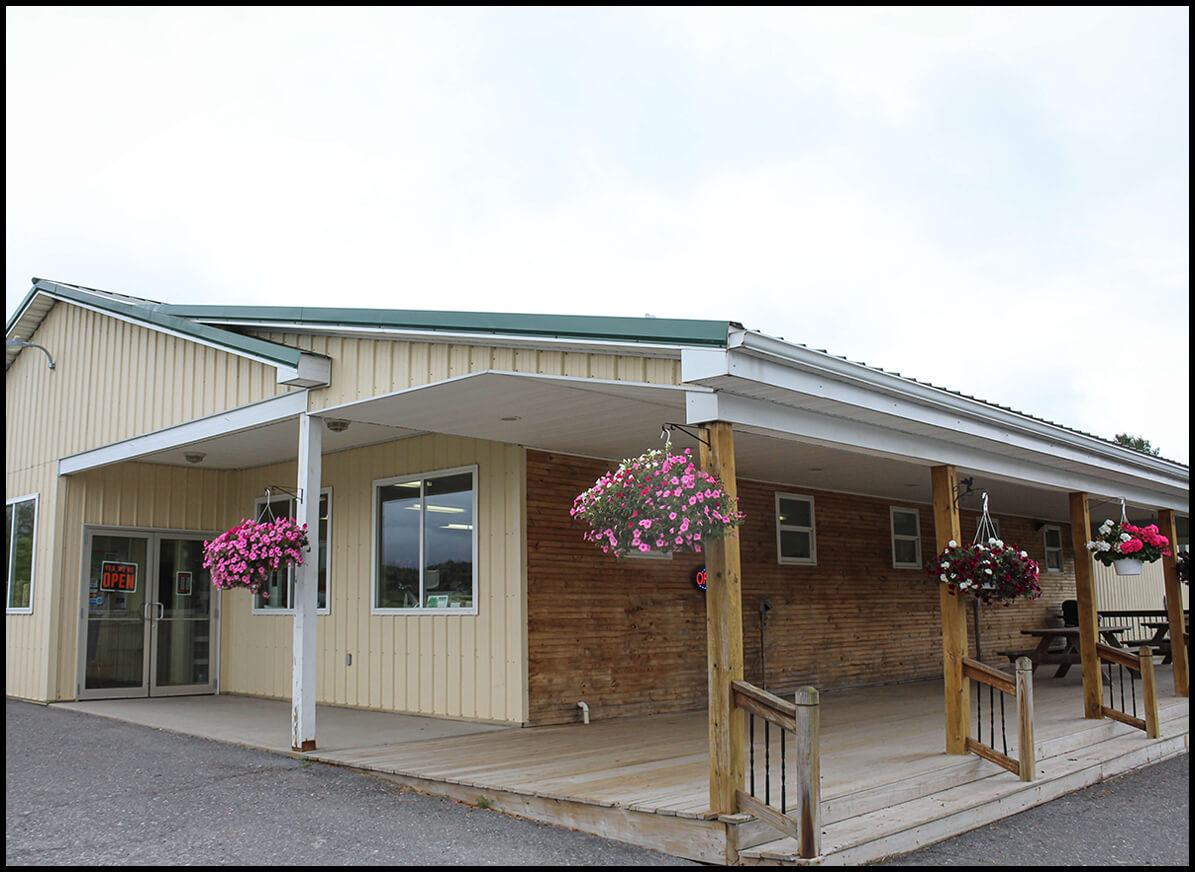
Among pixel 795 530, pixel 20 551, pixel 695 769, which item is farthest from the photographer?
pixel 795 530

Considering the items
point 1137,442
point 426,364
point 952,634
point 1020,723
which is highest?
point 1137,442

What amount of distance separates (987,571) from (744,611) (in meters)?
4.20

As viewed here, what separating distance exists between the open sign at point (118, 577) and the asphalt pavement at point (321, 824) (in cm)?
369

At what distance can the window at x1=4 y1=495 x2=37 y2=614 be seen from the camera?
10.6m

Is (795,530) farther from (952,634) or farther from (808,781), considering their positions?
(808,781)

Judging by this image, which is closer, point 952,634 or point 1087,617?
point 952,634

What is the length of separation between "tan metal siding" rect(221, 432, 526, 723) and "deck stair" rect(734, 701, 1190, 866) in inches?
143

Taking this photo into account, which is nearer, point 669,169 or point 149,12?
point 149,12

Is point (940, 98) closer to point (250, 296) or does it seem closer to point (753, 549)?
point (753, 549)

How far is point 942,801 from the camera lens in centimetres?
543

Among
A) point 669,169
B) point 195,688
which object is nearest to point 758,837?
point 195,688

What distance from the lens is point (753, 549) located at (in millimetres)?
10539

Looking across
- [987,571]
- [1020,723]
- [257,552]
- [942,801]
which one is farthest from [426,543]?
[1020,723]

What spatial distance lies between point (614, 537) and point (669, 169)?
26.0m
